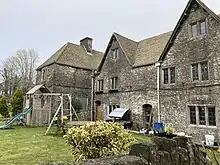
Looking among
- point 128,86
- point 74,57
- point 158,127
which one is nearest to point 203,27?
point 158,127

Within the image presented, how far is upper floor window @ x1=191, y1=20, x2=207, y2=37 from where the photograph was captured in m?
13.9

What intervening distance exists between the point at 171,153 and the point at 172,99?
11.5 meters

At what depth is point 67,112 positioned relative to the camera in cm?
2261

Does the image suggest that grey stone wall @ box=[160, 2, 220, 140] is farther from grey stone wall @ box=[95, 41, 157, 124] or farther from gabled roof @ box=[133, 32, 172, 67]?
gabled roof @ box=[133, 32, 172, 67]

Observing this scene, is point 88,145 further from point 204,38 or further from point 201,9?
point 201,9

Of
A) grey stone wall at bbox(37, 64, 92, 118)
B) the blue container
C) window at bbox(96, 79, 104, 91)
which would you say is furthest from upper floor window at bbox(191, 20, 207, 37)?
grey stone wall at bbox(37, 64, 92, 118)

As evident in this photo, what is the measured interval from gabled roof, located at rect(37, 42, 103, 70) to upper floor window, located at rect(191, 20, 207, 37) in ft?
47.2

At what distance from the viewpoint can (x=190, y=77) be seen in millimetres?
13992

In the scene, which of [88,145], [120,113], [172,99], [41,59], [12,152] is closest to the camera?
[88,145]

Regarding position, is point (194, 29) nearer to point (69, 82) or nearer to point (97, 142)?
point (97, 142)

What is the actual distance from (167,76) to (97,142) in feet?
38.9

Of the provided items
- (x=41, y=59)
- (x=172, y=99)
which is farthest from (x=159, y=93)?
(x=41, y=59)

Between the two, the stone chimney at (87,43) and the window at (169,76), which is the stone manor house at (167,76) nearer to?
the window at (169,76)

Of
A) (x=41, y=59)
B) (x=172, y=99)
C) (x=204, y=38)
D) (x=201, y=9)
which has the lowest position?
(x=172, y=99)
